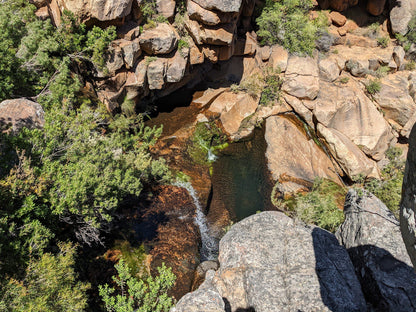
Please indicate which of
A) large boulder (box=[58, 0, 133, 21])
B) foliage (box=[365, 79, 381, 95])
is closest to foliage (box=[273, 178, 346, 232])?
foliage (box=[365, 79, 381, 95])

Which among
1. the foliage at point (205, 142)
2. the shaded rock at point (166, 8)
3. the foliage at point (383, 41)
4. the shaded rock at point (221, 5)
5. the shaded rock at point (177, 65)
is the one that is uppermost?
the foliage at point (383, 41)

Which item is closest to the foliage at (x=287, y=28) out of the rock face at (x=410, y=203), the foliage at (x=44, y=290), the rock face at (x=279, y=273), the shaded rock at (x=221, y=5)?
the shaded rock at (x=221, y=5)

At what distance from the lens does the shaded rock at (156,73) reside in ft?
57.1

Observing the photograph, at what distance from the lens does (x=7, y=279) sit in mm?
6223

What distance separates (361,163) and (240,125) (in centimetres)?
866

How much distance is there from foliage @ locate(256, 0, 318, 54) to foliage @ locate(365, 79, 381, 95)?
17.1 ft

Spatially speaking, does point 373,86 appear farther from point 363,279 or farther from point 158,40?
point 363,279

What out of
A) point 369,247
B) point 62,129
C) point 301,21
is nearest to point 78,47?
point 62,129

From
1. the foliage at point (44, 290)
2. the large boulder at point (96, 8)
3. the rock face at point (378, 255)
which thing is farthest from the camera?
the large boulder at point (96, 8)

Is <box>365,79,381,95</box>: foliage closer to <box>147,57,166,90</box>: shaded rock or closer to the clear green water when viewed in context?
the clear green water

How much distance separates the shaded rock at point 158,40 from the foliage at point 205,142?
5477mm

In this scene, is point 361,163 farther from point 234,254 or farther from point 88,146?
point 88,146

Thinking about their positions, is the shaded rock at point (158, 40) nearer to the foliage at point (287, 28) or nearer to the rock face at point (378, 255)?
the foliage at point (287, 28)

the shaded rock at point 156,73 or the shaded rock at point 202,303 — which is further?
the shaded rock at point 156,73
